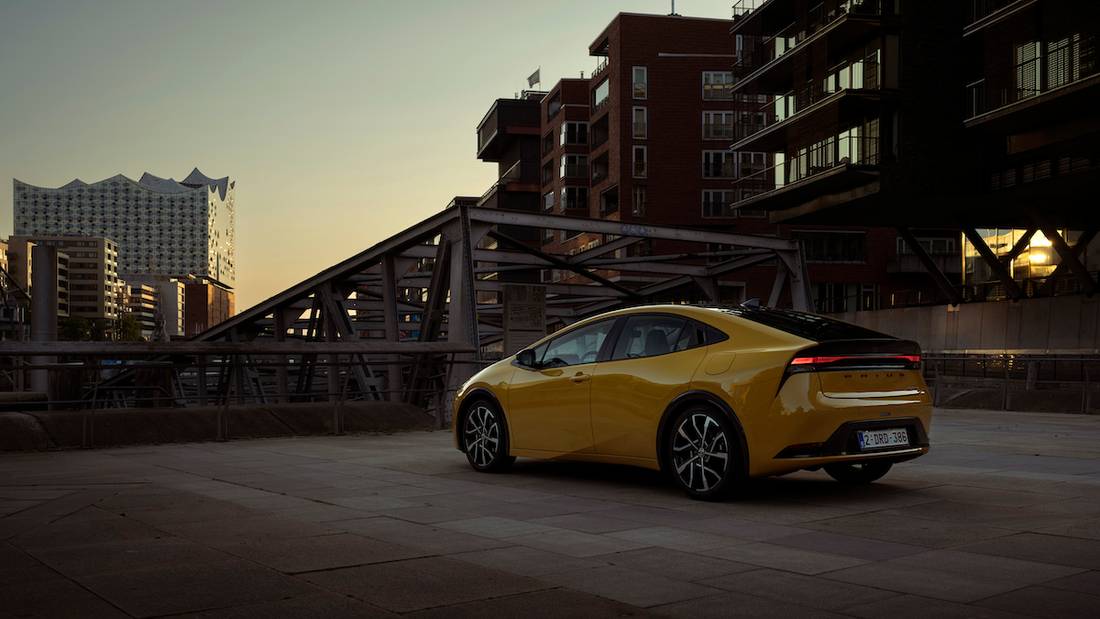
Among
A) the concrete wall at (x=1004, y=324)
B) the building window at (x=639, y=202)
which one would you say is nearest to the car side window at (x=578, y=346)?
the concrete wall at (x=1004, y=324)

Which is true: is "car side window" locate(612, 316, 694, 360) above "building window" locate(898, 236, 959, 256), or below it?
below

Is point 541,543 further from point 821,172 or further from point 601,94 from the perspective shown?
point 601,94

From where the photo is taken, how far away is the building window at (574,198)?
8688 centimetres

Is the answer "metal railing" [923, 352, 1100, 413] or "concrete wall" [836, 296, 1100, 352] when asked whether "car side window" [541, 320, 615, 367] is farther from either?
"concrete wall" [836, 296, 1100, 352]

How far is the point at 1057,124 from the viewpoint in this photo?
3281 cm

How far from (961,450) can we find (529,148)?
297 feet

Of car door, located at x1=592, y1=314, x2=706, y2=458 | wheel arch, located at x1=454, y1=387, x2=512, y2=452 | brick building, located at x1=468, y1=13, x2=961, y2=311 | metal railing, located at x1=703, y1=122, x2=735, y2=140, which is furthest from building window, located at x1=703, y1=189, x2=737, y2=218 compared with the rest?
car door, located at x1=592, y1=314, x2=706, y2=458

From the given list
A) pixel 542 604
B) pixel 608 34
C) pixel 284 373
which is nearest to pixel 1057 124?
pixel 284 373

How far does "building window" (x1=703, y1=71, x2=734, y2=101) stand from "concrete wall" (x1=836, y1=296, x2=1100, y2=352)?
27426 millimetres

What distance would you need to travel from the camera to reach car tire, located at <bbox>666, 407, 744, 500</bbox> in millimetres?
7191

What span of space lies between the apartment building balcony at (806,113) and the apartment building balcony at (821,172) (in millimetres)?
928

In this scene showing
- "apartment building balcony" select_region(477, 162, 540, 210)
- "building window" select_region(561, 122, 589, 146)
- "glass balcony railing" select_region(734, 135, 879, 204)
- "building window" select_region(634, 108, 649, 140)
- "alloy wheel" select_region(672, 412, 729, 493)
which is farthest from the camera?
"apartment building balcony" select_region(477, 162, 540, 210)

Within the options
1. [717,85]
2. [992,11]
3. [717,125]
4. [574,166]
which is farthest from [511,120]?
[992,11]

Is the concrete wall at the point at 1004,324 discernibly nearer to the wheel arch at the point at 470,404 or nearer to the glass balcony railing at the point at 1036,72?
the glass balcony railing at the point at 1036,72
